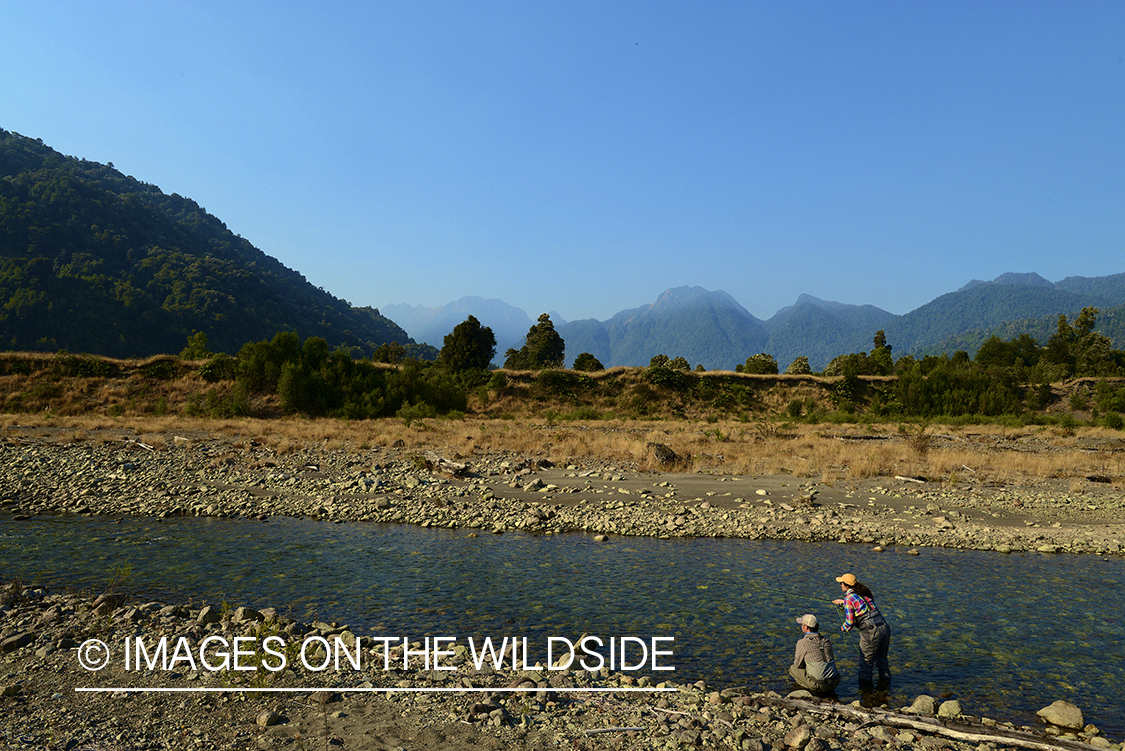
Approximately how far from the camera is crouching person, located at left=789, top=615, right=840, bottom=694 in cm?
772

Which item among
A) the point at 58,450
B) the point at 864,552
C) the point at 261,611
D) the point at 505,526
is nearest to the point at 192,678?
the point at 261,611

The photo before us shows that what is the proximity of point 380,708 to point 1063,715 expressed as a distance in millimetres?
8070

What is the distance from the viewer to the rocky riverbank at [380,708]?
242 inches

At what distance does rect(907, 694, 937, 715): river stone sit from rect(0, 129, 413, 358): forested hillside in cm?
11964

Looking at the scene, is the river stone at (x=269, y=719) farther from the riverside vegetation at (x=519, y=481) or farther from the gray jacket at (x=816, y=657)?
the gray jacket at (x=816, y=657)

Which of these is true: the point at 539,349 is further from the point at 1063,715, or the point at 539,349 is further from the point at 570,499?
the point at 1063,715

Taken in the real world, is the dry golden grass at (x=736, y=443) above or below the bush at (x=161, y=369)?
below

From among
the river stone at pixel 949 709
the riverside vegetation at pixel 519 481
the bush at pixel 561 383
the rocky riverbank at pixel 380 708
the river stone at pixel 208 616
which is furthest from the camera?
the bush at pixel 561 383

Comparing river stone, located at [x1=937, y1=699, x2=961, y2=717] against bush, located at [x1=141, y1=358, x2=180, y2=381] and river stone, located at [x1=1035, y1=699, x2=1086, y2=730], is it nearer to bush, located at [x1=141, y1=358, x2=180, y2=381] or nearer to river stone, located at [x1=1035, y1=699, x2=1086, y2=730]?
river stone, located at [x1=1035, y1=699, x2=1086, y2=730]

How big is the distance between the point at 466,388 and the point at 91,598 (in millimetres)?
51483

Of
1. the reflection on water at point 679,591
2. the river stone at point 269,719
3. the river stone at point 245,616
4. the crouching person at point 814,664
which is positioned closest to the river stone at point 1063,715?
the reflection on water at point 679,591

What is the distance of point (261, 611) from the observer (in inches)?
384

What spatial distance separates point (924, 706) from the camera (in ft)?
23.8

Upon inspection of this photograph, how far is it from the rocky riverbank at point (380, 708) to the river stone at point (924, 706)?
0.01 metres
